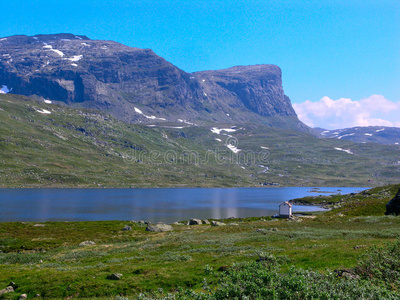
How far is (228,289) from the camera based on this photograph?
421 inches

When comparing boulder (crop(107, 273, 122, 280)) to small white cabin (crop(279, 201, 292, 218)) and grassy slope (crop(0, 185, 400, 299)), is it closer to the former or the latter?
grassy slope (crop(0, 185, 400, 299))

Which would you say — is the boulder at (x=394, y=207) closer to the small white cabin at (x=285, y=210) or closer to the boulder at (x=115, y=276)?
the small white cabin at (x=285, y=210)

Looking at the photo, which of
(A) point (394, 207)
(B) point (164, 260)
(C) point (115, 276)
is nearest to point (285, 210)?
(A) point (394, 207)

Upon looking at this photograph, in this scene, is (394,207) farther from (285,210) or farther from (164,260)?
(164,260)

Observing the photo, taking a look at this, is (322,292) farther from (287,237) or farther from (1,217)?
(1,217)

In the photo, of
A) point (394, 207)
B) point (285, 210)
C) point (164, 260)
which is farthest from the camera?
point (285, 210)

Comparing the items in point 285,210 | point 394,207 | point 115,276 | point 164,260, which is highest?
point 394,207

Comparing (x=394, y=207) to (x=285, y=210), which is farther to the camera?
(x=285, y=210)

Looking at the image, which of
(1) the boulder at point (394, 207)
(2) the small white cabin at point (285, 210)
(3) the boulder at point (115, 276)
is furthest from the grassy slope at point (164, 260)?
(2) the small white cabin at point (285, 210)

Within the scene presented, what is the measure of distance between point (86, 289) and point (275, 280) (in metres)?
15.8

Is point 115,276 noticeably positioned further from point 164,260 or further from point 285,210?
point 285,210

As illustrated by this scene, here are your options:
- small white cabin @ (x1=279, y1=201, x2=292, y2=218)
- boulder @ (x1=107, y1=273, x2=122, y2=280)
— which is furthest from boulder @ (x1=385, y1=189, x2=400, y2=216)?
boulder @ (x1=107, y1=273, x2=122, y2=280)

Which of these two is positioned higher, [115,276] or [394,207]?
[394,207]

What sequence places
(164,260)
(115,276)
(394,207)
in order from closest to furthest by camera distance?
(115,276), (164,260), (394,207)
